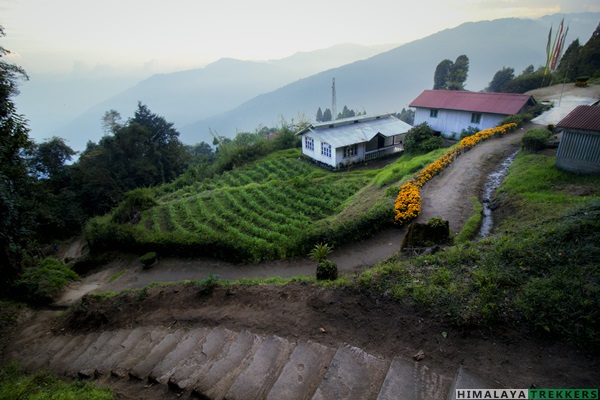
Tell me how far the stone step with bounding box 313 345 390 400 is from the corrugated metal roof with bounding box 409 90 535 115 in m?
33.9

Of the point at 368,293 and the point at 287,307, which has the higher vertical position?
the point at 368,293

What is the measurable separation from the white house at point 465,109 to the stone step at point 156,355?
1396 inches

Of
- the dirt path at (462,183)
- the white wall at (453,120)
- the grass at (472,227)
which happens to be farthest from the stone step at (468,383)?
the white wall at (453,120)

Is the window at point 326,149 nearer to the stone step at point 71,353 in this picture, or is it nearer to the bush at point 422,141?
the bush at point 422,141

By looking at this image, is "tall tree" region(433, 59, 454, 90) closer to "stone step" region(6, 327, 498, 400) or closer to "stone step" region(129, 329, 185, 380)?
"stone step" region(6, 327, 498, 400)

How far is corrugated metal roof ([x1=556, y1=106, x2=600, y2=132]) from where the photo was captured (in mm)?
15203

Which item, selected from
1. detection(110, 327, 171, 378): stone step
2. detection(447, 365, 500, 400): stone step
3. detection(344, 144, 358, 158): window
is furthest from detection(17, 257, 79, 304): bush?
detection(344, 144, 358, 158): window

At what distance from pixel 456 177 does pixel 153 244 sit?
19175 millimetres

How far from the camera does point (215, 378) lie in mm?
6359

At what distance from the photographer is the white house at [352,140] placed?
33.1m

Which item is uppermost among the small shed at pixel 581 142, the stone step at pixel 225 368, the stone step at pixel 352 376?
the small shed at pixel 581 142

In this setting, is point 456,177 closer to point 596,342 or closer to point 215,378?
point 596,342

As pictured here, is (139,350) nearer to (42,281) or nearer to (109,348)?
(109,348)

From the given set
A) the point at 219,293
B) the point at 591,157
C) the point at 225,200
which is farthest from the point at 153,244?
the point at 591,157
